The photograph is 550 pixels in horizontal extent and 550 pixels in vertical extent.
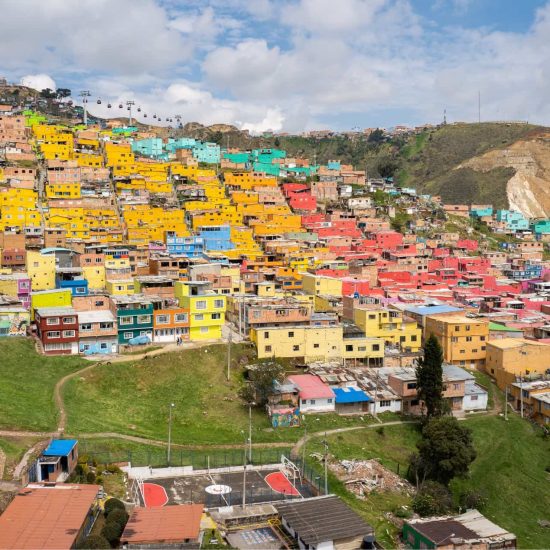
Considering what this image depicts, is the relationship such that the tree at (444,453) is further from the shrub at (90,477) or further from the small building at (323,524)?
the shrub at (90,477)

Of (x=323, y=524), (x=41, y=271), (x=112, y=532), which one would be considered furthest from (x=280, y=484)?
(x=41, y=271)

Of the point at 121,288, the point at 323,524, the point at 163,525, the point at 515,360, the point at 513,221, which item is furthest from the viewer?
the point at 513,221

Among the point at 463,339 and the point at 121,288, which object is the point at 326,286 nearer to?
the point at 463,339

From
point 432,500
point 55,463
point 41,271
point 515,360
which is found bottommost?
point 432,500

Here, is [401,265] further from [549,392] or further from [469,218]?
[469,218]

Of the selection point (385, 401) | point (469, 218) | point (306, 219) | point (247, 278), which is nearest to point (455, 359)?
point (385, 401)

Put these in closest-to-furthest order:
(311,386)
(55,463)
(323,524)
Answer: (323,524), (55,463), (311,386)

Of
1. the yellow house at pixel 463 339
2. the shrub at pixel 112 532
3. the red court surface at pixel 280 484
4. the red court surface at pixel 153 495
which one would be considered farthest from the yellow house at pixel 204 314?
the shrub at pixel 112 532
